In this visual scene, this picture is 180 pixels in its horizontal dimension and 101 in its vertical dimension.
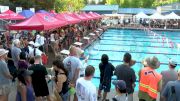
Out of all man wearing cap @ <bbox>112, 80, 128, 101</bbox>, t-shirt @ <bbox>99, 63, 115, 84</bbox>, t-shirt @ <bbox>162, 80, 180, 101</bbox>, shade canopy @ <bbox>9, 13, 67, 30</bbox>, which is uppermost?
shade canopy @ <bbox>9, 13, 67, 30</bbox>

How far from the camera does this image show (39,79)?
6227 mm

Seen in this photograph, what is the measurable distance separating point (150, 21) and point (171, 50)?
25.5 meters

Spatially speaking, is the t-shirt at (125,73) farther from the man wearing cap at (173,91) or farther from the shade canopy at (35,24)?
the shade canopy at (35,24)

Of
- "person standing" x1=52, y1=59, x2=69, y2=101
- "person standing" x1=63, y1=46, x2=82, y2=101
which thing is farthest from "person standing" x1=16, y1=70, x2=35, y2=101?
"person standing" x1=63, y1=46, x2=82, y2=101

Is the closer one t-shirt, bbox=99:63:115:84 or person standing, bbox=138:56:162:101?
person standing, bbox=138:56:162:101

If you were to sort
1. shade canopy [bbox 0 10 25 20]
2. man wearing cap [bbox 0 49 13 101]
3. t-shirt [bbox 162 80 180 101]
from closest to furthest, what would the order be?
t-shirt [bbox 162 80 180 101] → man wearing cap [bbox 0 49 13 101] → shade canopy [bbox 0 10 25 20]

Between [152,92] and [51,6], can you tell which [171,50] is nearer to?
[152,92]

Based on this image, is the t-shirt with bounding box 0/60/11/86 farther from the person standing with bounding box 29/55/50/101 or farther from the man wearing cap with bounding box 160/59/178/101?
the man wearing cap with bounding box 160/59/178/101

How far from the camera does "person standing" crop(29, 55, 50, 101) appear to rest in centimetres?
620

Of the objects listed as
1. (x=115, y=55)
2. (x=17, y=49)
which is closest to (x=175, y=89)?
(x=17, y=49)

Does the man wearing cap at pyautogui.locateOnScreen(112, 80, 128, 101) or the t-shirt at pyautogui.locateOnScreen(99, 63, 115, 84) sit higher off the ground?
the man wearing cap at pyautogui.locateOnScreen(112, 80, 128, 101)

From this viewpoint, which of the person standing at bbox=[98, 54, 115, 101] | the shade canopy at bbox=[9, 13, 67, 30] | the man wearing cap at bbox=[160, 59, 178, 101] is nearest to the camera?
the man wearing cap at bbox=[160, 59, 178, 101]

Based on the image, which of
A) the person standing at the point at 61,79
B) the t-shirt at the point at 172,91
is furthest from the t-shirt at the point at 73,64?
the t-shirt at the point at 172,91

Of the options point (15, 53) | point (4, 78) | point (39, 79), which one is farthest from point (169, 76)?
point (15, 53)
